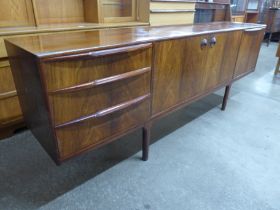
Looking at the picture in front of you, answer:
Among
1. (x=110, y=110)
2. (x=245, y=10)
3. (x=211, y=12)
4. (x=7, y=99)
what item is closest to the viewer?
(x=110, y=110)

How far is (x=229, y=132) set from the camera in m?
1.75

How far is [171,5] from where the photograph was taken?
205 centimetres

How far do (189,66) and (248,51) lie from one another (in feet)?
3.03

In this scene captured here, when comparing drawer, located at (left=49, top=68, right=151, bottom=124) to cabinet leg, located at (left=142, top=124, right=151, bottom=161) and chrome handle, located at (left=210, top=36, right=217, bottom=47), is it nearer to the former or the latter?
cabinet leg, located at (left=142, top=124, right=151, bottom=161)

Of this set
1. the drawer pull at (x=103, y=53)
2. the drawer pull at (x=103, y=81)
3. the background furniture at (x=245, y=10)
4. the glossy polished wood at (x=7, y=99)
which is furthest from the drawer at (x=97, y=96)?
the background furniture at (x=245, y=10)

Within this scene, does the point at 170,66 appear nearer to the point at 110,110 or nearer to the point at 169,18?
the point at 110,110

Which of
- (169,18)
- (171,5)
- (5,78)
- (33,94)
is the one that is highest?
(171,5)

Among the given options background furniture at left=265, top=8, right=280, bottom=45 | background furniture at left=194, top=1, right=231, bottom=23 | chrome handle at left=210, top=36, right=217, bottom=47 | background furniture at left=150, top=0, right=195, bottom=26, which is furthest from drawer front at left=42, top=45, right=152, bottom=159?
background furniture at left=265, top=8, right=280, bottom=45

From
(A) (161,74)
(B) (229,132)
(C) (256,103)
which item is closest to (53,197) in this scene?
(A) (161,74)

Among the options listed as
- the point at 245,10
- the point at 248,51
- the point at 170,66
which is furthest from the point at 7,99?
the point at 245,10

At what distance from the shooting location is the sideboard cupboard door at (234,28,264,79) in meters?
1.84

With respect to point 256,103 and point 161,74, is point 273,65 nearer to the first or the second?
point 256,103

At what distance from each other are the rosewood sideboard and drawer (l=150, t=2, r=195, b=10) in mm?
738

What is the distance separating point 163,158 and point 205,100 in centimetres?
107
